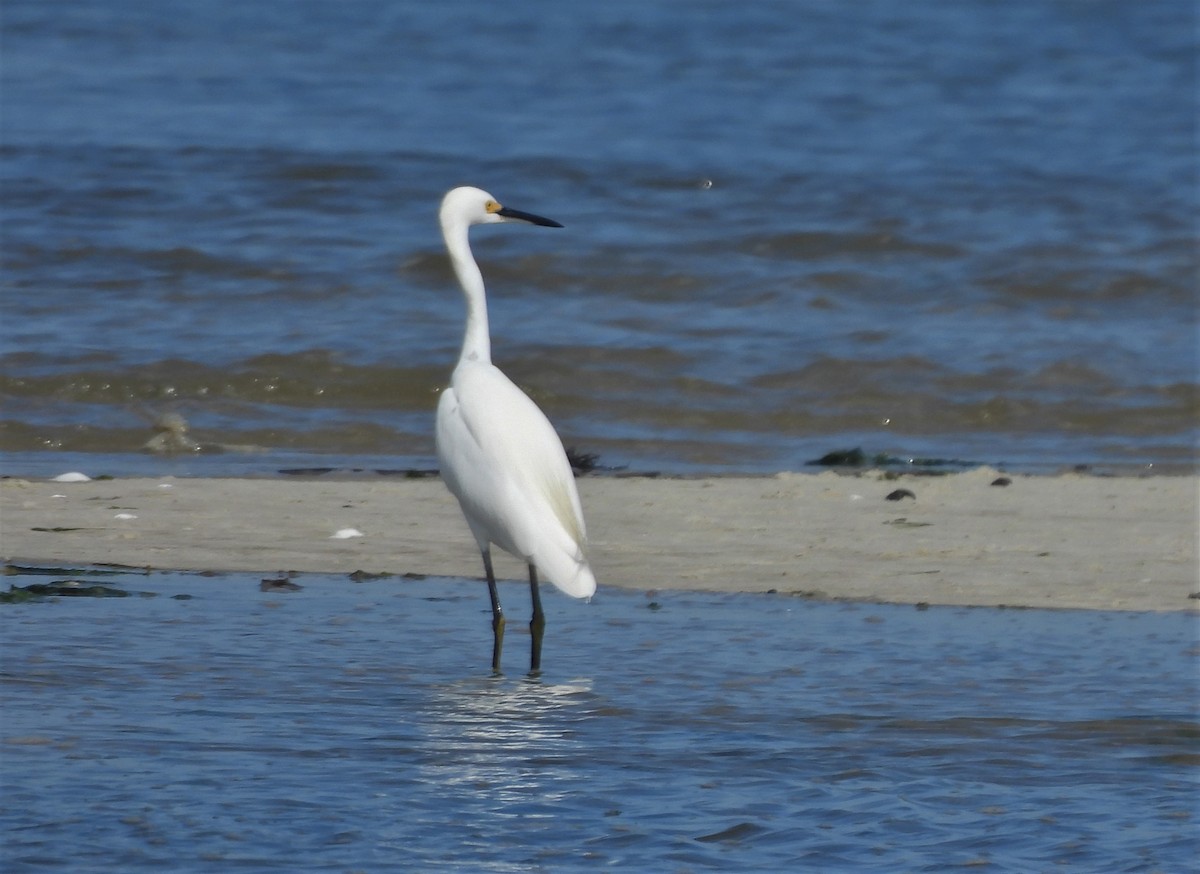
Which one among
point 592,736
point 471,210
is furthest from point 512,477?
point 471,210

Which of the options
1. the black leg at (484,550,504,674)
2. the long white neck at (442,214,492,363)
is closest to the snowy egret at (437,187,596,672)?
the black leg at (484,550,504,674)

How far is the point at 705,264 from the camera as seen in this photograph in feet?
41.9

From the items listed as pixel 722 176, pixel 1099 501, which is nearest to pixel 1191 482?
pixel 1099 501

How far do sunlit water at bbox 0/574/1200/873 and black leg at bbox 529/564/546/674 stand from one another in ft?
0.19

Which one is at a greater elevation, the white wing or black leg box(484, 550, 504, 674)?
the white wing

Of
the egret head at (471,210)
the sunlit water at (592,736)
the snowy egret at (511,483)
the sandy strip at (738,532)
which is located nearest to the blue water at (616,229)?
the sandy strip at (738,532)

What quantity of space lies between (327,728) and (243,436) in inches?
187

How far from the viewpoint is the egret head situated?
232 inches

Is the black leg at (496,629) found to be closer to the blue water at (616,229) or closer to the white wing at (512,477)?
the white wing at (512,477)

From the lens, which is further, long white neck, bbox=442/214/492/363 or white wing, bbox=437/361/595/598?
long white neck, bbox=442/214/492/363

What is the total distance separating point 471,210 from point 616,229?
7942 millimetres

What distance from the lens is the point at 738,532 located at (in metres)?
6.41

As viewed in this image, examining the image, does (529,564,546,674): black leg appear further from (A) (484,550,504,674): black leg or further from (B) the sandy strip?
(B) the sandy strip

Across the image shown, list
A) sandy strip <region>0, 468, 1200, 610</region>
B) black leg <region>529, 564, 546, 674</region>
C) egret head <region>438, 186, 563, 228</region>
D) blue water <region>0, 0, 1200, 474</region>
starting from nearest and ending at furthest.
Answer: black leg <region>529, 564, 546, 674</region> < sandy strip <region>0, 468, 1200, 610</region> < egret head <region>438, 186, 563, 228</region> < blue water <region>0, 0, 1200, 474</region>
